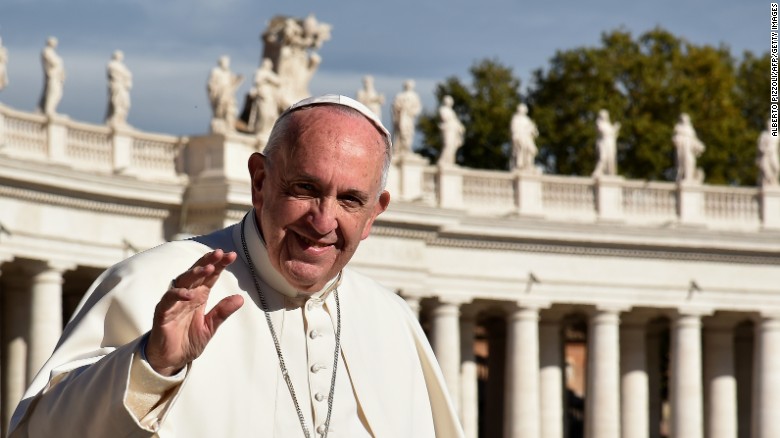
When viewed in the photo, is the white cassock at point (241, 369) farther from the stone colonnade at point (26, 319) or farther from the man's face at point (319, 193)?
the stone colonnade at point (26, 319)

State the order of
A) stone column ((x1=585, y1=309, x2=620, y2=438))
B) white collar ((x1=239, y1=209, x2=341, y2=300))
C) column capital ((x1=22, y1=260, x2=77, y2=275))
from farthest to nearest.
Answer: stone column ((x1=585, y1=309, x2=620, y2=438)) < column capital ((x1=22, y1=260, x2=77, y2=275)) < white collar ((x1=239, y1=209, x2=341, y2=300))

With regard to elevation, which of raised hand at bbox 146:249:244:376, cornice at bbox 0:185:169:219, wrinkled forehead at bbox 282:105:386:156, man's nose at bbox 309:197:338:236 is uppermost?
cornice at bbox 0:185:169:219

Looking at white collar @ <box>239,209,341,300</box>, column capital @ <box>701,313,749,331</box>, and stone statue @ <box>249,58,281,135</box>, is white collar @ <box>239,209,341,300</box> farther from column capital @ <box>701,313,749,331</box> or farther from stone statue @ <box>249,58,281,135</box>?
column capital @ <box>701,313,749,331</box>

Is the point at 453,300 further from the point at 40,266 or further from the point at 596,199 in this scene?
the point at 40,266

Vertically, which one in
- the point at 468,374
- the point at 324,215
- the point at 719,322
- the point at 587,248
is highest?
the point at 587,248

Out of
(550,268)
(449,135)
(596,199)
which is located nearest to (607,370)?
(550,268)

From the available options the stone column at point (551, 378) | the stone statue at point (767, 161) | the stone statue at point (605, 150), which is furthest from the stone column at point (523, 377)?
the stone statue at point (767, 161)

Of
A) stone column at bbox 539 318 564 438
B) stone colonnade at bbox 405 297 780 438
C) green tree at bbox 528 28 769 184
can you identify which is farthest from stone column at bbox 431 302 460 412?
green tree at bbox 528 28 769 184

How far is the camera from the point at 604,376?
258 ft

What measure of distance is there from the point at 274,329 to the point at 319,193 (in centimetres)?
93

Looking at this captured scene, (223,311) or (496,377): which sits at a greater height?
(223,311)

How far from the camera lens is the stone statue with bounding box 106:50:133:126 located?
229ft

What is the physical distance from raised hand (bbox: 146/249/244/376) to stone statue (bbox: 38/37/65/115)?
5865 centimetres

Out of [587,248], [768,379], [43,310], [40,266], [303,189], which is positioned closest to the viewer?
[303,189]
